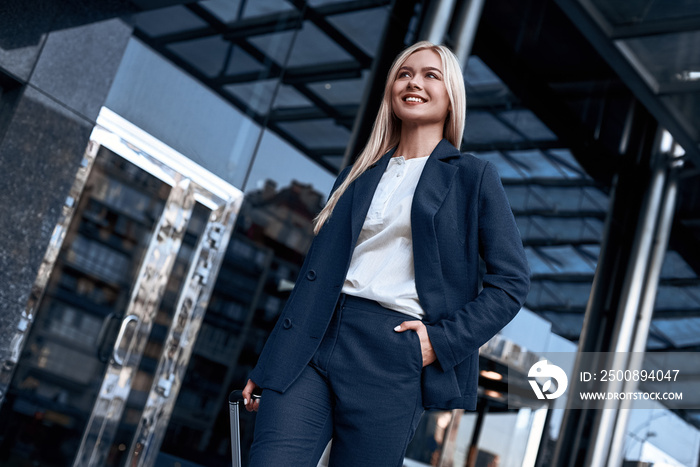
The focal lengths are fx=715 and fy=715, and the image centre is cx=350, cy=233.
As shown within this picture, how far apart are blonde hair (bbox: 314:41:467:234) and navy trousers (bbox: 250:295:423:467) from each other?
0.49m

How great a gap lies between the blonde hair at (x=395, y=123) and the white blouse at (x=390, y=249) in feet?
0.39

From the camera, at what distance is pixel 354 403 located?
1.69m

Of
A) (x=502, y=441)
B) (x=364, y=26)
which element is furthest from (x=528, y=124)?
(x=502, y=441)

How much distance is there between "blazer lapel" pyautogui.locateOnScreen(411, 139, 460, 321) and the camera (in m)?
1.76

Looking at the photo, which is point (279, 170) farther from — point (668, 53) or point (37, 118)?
point (668, 53)

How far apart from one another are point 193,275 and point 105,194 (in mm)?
854

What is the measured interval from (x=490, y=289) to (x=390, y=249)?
285 millimetres

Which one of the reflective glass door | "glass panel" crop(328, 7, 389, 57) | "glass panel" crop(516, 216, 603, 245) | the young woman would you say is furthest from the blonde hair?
"glass panel" crop(516, 216, 603, 245)

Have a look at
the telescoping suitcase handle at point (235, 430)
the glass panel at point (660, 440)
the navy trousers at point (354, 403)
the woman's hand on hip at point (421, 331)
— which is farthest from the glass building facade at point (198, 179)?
the woman's hand on hip at point (421, 331)

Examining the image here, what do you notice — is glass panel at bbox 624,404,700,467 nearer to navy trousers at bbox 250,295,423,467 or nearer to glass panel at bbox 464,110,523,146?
glass panel at bbox 464,110,523,146

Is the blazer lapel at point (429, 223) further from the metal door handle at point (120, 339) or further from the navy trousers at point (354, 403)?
the metal door handle at point (120, 339)

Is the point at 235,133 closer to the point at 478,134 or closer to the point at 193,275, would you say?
the point at 193,275

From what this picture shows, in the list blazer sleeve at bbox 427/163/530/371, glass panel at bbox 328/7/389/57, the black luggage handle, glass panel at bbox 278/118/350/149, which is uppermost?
glass panel at bbox 328/7/389/57

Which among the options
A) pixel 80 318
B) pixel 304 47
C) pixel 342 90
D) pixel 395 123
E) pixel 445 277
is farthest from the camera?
pixel 342 90
